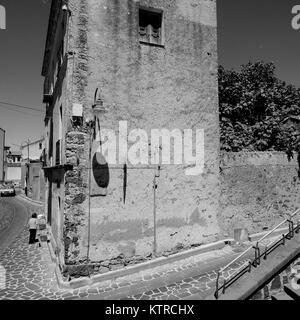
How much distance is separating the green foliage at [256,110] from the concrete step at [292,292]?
6.96 m

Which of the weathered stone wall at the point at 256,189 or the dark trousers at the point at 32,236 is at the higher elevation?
the weathered stone wall at the point at 256,189

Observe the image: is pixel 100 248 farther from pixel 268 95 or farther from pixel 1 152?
pixel 1 152

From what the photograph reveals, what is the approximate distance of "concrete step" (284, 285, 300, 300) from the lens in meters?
4.77

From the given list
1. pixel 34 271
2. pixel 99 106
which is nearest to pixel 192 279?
pixel 34 271

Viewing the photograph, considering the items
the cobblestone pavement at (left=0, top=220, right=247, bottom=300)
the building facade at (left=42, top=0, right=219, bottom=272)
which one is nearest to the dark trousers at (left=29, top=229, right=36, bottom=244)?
the cobblestone pavement at (left=0, top=220, right=247, bottom=300)

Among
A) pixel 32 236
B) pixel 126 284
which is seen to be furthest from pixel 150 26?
pixel 32 236

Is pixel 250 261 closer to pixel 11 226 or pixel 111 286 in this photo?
pixel 111 286

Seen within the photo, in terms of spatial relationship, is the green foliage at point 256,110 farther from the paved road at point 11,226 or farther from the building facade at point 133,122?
the paved road at point 11,226

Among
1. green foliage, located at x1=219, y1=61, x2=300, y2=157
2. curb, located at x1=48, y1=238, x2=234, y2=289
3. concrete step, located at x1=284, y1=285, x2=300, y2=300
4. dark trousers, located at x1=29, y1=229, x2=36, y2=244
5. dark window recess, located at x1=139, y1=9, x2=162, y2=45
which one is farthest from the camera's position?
green foliage, located at x1=219, y1=61, x2=300, y2=157

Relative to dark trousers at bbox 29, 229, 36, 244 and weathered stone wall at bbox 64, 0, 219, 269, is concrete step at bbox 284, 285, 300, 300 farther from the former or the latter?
dark trousers at bbox 29, 229, 36, 244

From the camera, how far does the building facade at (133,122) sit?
7.48 meters

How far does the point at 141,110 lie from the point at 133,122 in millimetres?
499

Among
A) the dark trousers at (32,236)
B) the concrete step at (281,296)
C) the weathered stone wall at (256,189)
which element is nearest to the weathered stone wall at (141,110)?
the weathered stone wall at (256,189)

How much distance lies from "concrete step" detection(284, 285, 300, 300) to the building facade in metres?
4.03
